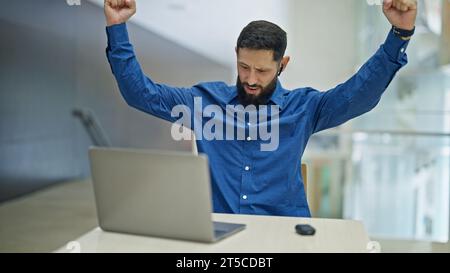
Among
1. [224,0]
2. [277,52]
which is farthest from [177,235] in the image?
[224,0]

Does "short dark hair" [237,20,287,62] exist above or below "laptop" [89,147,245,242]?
above

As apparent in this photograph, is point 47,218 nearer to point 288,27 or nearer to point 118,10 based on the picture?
point 288,27

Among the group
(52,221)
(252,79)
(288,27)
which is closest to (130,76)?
(252,79)

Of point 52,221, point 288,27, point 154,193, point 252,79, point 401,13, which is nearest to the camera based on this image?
point 154,193

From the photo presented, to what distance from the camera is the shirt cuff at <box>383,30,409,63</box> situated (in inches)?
64.3

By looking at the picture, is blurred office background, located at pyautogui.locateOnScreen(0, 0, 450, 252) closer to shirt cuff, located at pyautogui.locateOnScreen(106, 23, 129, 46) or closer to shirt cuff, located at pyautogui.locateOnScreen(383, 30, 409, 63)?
shirt cuff, located at pyautogui.locateOnScreen(106, 23, 129, 46)

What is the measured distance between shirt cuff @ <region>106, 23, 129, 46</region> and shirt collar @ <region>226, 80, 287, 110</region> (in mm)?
397

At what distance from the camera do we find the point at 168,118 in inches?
75.9

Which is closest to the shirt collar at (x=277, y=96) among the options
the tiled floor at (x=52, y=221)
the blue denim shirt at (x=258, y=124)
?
the blue denim shirt at (x=258, y=124)

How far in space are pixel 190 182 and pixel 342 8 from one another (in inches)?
87.8

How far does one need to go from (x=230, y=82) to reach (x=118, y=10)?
1.76ft

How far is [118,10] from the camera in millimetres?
1709

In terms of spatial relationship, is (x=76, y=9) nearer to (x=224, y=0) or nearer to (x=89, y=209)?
(x=89, y=209)

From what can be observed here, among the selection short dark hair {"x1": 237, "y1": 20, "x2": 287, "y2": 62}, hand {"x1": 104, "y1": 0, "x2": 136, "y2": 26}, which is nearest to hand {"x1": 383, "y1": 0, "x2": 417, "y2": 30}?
short dark hair {"x1": 237, "y1": 20, "x2": 287, "y2": 62}
